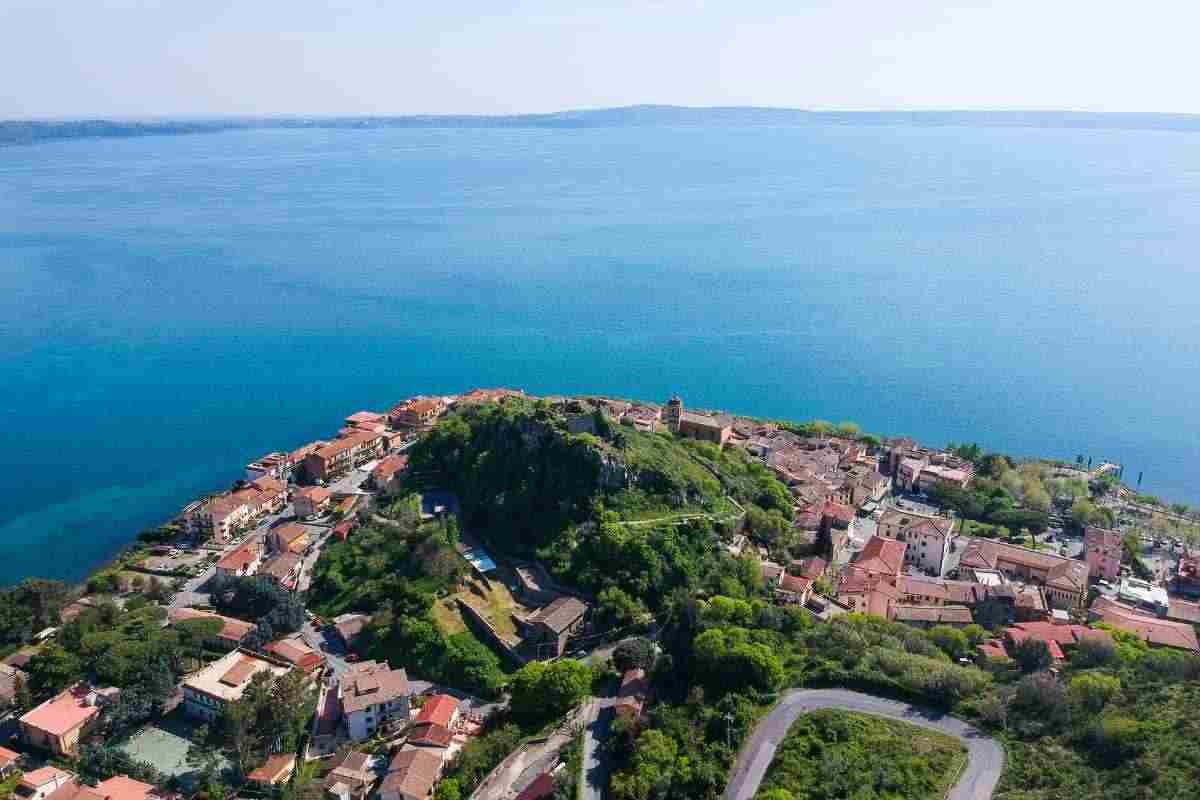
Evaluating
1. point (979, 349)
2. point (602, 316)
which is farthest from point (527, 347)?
point (979, 349)

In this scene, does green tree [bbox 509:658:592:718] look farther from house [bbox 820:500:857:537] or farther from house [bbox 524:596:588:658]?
house [bbox 820:500:857:537]

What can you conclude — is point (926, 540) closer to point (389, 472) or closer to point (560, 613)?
point (560, 613)

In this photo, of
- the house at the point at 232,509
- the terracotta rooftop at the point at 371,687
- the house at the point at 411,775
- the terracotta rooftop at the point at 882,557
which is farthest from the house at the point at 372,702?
the terracotta rooftop at the point at 882,557

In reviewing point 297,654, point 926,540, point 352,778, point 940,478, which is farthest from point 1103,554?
point 297,654

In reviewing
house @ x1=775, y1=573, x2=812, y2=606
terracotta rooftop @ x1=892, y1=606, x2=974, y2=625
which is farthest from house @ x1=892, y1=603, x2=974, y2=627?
house @ x1=775, y1=573, x2=812, y2=606

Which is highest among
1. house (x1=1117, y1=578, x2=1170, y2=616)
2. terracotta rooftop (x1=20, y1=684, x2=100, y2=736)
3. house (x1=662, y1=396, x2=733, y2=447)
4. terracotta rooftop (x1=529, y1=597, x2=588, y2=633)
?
house (x1=662, y1=396, x2=733, y2=447)
